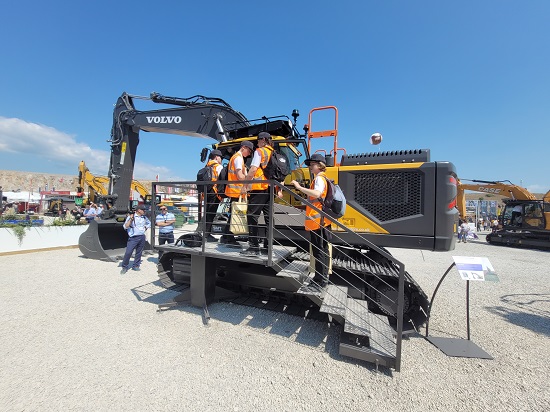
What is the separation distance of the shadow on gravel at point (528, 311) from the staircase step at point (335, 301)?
10.7 ft

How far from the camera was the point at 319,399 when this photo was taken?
2.29 meters

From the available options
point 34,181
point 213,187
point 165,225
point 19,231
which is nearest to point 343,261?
point 213,187

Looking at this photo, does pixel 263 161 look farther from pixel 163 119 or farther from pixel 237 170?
pixel 163 119

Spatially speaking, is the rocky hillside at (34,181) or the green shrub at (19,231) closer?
the green shrub at (19,231)

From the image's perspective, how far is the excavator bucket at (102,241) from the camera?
7234 mm

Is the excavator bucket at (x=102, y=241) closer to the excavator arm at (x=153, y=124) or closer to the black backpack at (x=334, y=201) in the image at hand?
the excavator arm at (x=153, y=124)

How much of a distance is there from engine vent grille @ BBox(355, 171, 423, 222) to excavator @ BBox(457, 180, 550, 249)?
1194 centimetres

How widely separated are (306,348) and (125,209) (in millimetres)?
6946

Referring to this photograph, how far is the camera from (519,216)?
47.8 ft

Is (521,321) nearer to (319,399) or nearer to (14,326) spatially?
(319,399)

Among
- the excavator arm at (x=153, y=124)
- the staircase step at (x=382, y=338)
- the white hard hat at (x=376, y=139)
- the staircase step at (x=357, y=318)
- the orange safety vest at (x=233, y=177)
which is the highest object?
the excavator arm at (x=153, y=124)

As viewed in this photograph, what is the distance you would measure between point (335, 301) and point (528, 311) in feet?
14.3

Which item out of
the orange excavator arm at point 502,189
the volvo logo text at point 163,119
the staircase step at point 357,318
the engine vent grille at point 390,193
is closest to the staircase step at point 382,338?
the staircase step at point 357,318

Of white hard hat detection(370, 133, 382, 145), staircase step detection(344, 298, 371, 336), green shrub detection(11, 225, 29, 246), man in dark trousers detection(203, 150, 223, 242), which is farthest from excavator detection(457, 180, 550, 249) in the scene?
green shrub detection(11, 225, 29, 246)
